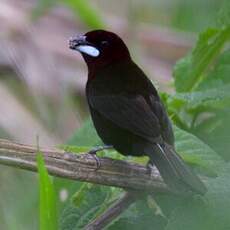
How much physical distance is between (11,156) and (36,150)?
0.19 feet

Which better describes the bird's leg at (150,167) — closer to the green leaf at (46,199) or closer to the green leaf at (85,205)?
the green leaf at (85,205)

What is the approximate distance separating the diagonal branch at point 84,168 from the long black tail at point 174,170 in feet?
0.07

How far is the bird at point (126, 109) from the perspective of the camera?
7.29 feet

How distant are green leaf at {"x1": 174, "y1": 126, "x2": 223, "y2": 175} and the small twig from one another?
169 mm

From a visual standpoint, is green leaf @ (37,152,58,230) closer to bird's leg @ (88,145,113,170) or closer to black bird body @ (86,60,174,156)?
bird's leg @ (88,145,113,170)

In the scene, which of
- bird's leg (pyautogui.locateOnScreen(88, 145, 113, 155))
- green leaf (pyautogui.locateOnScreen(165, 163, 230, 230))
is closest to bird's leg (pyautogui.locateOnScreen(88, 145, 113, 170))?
bird's leg (pyautogui.locateOnScreen(88, 145, 113, 155))

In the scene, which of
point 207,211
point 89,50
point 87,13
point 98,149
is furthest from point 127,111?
point 87,13

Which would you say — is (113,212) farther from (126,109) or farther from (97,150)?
(126,109)

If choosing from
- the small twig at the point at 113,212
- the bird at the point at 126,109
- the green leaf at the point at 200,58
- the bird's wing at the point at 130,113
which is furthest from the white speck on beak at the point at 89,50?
A: the small twig at the point at 113,212

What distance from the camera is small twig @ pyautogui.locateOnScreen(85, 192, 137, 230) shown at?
200 cm

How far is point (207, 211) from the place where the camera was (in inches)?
77.2

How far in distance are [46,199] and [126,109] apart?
63cm

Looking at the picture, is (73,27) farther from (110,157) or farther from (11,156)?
(11,156)

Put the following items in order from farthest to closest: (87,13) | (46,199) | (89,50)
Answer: (87,13)
(89,50)
(46,199)
